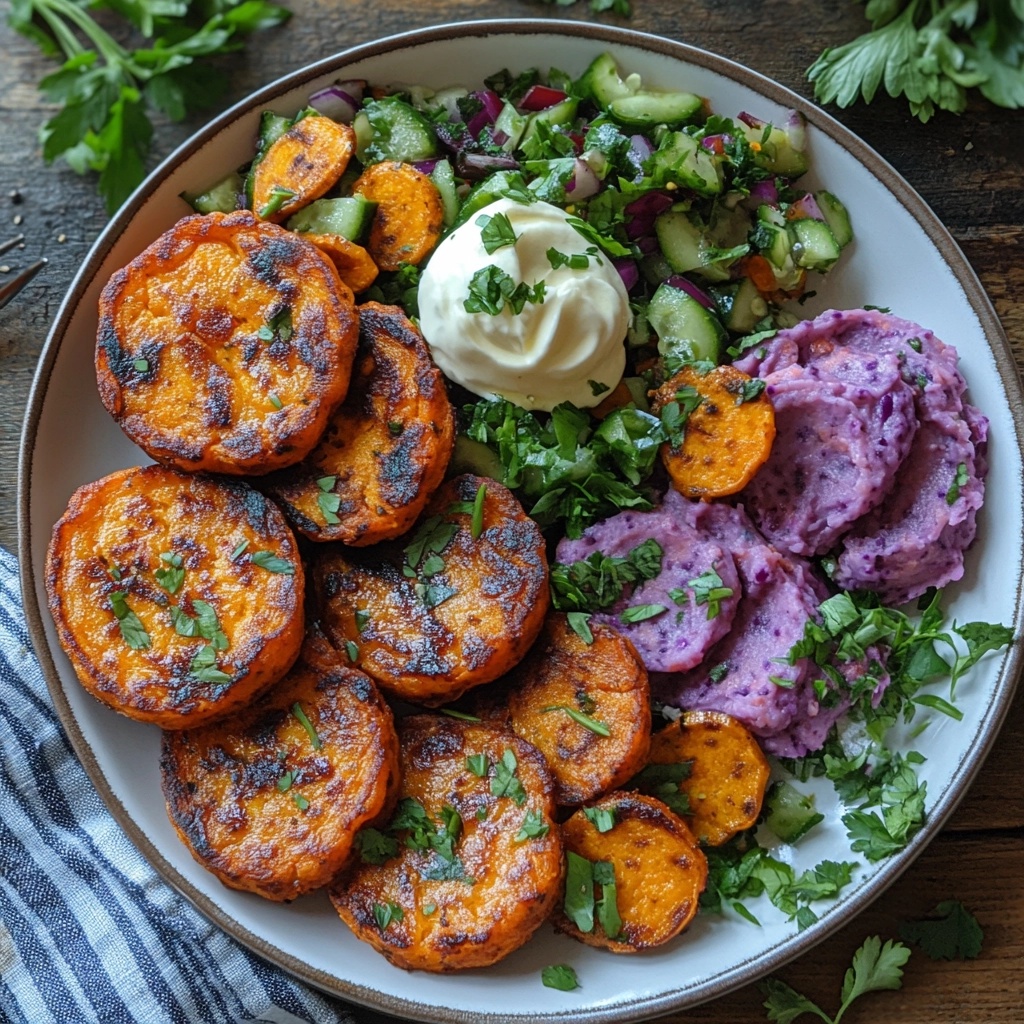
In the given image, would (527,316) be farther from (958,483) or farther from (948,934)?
(948,934)

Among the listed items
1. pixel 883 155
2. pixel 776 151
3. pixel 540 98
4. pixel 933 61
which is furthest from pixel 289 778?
pixel 933 61

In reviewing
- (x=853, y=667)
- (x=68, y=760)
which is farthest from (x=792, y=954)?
(x=68, y=760)

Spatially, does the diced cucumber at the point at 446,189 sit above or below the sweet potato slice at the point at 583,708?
above

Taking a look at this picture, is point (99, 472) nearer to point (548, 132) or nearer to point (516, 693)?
point (516, 693)

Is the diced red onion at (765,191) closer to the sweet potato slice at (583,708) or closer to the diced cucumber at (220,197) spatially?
the sweet potato slice at (583,708)

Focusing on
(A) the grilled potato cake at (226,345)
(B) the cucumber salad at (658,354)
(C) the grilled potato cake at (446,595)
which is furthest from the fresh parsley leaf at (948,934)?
(A) the grilled potato cake at (226,345)
